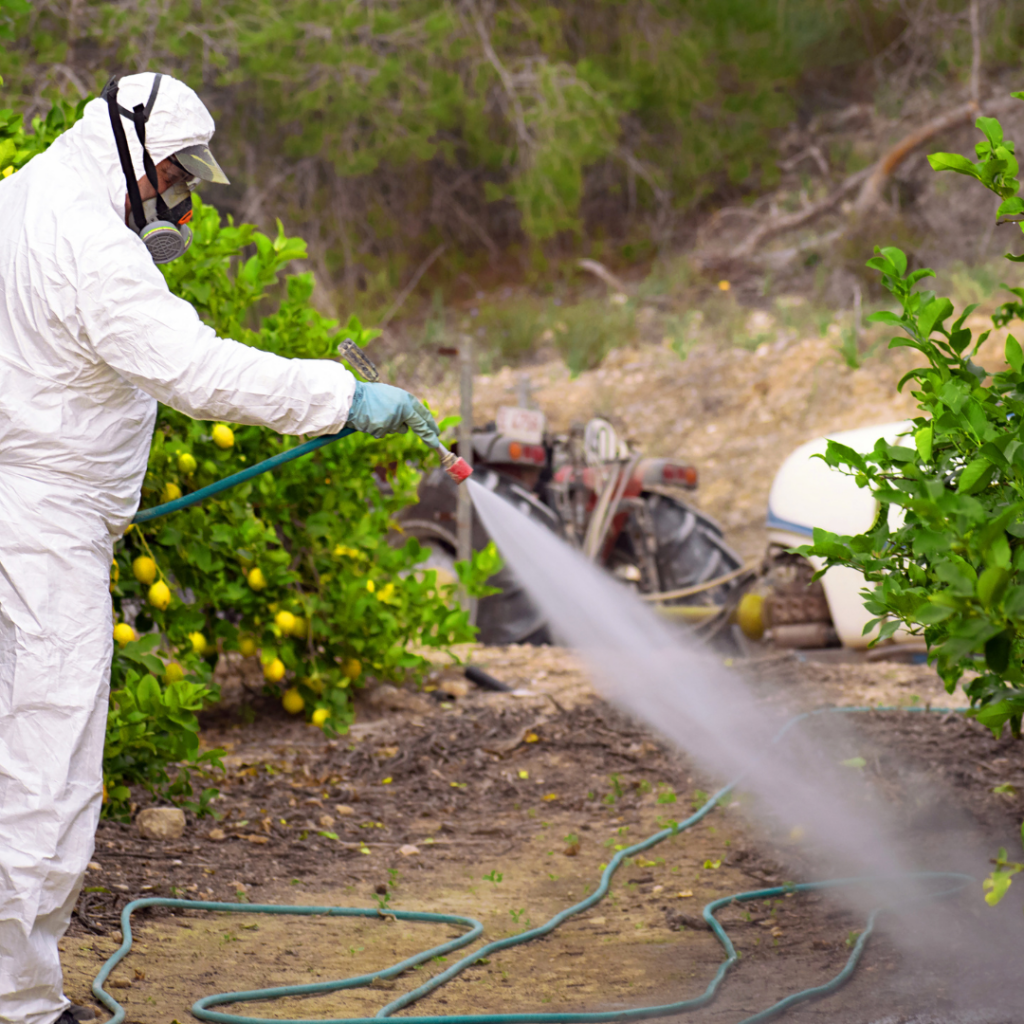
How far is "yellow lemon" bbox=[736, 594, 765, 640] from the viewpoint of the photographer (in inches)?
249

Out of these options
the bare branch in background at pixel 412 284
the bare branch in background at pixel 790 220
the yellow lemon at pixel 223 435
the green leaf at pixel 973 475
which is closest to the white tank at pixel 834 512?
the yellow lemon at pixel 223 435

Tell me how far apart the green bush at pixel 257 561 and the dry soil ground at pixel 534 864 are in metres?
0.31

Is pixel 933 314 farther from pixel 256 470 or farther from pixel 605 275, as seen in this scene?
pixel 605 275

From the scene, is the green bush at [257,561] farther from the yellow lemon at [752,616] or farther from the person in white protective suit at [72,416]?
the yellow lemon at [752,616]

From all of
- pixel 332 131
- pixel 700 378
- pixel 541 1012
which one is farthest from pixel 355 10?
pixel 541 1012

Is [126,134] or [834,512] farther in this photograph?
[834,512]

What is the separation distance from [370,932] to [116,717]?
907 millimetres

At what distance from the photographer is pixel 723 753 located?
186 inches

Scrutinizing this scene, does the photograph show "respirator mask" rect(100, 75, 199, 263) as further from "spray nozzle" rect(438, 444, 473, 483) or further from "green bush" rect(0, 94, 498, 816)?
"green bush" rect(0, 94, 498, 816)

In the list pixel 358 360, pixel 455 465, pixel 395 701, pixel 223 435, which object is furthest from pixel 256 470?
pixel 395 701

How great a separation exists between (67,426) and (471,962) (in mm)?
1520

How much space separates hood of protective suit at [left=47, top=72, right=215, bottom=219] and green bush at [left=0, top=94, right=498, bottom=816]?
1075mm

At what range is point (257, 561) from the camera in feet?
14.1

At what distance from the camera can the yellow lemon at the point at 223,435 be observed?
12.8 feet
